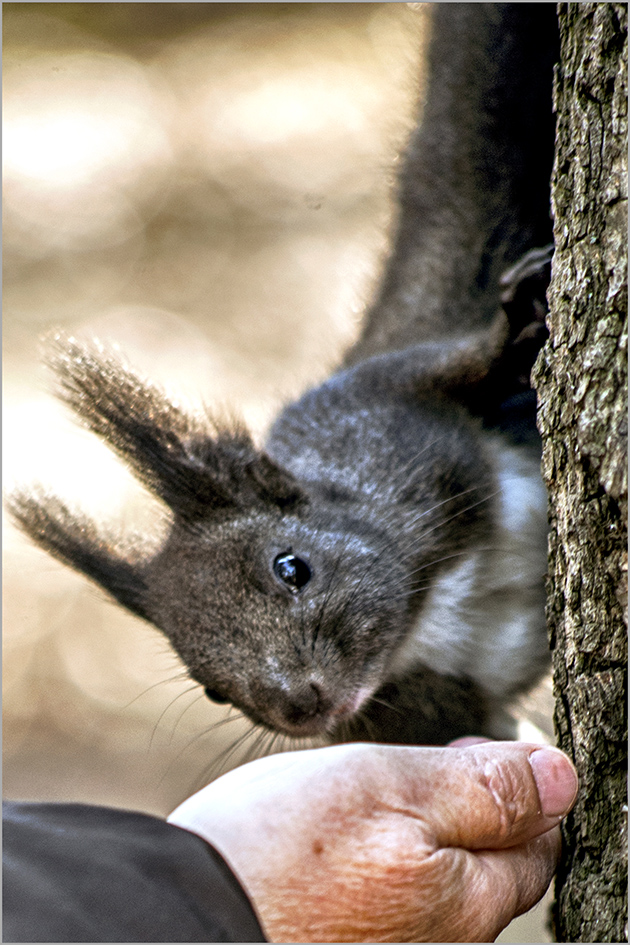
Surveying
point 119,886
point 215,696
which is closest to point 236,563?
point 215,696

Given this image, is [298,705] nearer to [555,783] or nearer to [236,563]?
[236,563]

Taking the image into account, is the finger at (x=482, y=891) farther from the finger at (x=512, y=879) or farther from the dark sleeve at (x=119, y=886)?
the dark sleeve at (x=119, y=886)

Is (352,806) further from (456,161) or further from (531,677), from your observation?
(456,161)

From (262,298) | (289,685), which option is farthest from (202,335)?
(289,685)

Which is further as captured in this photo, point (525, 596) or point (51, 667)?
point (51, 667)

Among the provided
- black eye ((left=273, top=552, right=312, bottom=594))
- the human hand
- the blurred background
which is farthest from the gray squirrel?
the blurred background

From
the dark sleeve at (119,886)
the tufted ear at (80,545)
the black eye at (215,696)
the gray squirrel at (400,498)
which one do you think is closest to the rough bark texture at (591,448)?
the dark sleeve at (119,886)
